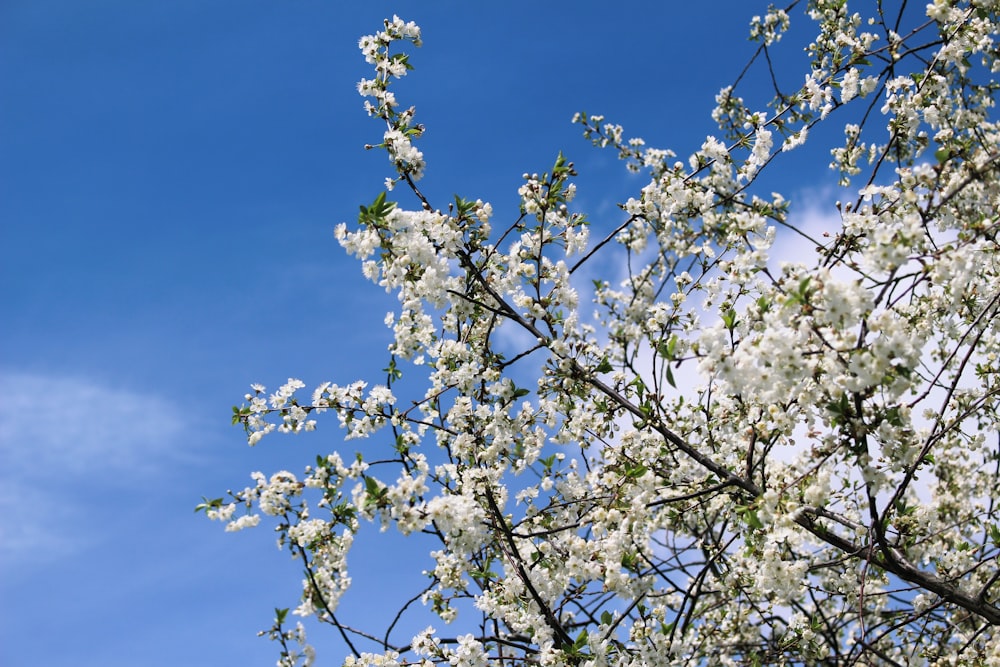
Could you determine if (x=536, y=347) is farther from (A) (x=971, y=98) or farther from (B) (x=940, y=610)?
(A) (x=971, y=98)

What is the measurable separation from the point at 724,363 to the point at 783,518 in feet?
2.67

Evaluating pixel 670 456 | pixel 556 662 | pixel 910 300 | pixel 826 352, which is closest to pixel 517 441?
pixel 670 456

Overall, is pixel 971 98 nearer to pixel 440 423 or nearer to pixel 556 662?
pixel 440 423

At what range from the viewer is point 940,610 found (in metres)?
6.19

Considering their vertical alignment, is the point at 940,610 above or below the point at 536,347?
below

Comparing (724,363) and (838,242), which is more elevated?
(838,242)

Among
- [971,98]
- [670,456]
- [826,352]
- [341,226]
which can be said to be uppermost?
[971,98]

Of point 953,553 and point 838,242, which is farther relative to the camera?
point 953,553

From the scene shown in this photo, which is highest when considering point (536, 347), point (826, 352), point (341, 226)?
point (341, 226)

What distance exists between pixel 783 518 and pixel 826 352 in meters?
0.85

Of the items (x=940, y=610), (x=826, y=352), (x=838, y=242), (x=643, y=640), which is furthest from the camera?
(x=940, y=610)

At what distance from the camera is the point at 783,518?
371 centimetres

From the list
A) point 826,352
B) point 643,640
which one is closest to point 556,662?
point 643,640

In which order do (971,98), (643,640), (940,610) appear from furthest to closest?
(971,98)
(940,610)
(643,640)
